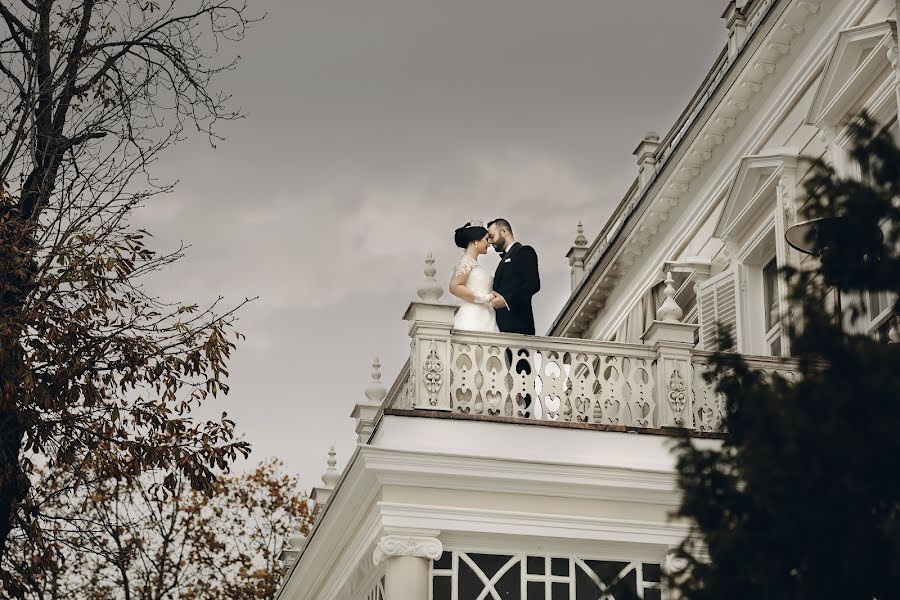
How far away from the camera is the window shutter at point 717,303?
18766mm

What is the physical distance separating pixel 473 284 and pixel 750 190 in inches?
192

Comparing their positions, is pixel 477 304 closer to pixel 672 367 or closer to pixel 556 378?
pixel 556 378

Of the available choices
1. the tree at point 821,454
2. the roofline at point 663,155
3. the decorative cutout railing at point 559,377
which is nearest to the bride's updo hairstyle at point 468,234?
the decorative cutout railing at point 559,377

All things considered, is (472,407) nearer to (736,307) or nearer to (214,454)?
(214,454)

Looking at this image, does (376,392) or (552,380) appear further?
(376,392)

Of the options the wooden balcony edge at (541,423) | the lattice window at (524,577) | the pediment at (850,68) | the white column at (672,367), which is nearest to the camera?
the lattice window at (524,577)

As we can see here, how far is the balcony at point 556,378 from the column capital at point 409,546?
3.29 ft

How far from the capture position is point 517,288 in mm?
14938

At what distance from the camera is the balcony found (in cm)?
1352

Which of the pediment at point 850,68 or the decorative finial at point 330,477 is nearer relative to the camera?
the pediment at point 850,68

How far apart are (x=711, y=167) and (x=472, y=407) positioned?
7.90 meters

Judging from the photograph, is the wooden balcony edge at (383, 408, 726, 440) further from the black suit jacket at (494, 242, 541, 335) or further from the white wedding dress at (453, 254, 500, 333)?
the black suit jacket at (494, 242, 541, 335)

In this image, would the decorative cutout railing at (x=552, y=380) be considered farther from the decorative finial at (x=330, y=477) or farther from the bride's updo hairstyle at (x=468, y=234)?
the decorative finial at (x=330, y=477)

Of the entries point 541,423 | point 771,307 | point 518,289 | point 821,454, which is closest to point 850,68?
point 771,307
